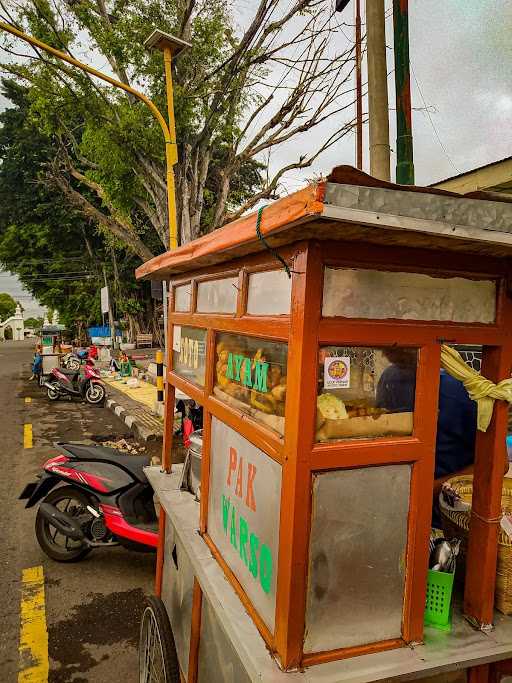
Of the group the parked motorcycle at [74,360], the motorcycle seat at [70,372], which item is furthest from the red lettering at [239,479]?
the parked motorcycle at [74,360]

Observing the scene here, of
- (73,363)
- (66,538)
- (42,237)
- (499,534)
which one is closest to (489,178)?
(499,534)

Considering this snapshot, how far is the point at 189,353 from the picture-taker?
2.86m

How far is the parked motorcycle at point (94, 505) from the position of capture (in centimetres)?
402

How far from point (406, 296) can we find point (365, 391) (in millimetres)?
335

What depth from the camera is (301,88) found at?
9742 millimetres

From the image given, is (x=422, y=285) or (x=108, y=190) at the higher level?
(x=108, y=190)

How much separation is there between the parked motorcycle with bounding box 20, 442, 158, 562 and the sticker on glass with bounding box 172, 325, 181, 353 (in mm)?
1557

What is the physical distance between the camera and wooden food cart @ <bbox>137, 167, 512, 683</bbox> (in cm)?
143

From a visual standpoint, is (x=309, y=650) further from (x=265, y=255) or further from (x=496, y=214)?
(x=496, y=214)

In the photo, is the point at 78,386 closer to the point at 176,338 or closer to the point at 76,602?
the point at 76,602

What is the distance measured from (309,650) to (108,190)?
1148 cm

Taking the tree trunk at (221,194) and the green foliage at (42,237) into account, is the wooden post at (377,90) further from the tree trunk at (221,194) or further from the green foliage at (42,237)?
the green foliage at (42,237)

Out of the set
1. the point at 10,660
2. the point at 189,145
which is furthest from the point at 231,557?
the point at 189,145

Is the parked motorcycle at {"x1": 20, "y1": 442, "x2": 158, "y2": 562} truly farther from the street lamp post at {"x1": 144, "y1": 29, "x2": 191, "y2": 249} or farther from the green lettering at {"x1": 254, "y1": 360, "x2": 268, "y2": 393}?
the street lamp post at {"x1": 144, "y1": 29, "x2": 191, "y2": 249}
